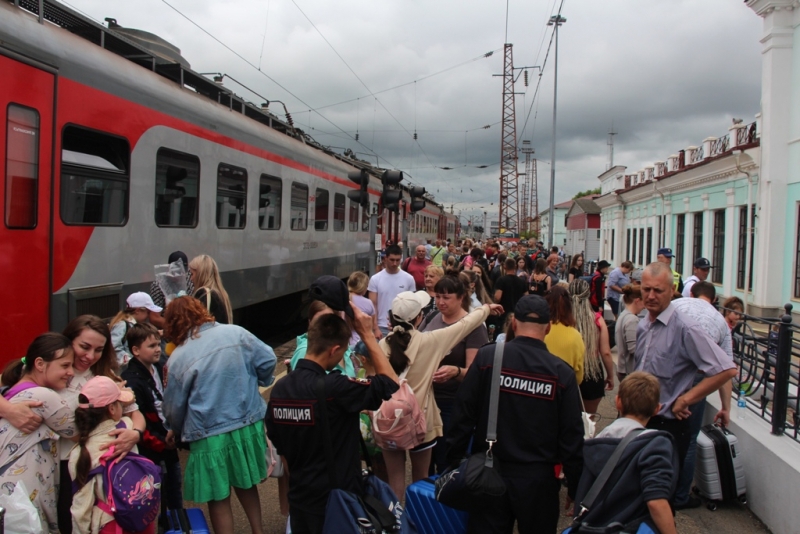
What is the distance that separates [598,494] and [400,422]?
1154 mm

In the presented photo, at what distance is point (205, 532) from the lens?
343cm

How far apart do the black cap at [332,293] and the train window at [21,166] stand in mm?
3096

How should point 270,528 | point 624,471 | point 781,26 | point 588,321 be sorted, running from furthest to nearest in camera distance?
point 781,26
point 588,321
point 270,528
point 624,471

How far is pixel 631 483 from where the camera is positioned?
2.88 metres

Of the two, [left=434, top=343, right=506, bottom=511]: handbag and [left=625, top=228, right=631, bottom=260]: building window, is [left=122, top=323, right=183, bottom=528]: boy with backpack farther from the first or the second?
[left=625, top=228, right=631, bottom=260]: building window

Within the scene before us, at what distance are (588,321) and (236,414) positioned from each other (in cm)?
302

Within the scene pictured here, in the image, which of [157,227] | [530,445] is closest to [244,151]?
[157,227]

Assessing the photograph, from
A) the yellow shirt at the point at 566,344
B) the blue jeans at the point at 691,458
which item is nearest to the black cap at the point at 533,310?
the yellow shirt at the point at 566,344

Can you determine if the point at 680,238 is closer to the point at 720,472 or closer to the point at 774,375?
the point at 774,375

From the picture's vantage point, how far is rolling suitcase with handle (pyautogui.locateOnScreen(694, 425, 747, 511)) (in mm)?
4797

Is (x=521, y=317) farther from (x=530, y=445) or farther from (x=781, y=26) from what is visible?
(x=781, y=26)

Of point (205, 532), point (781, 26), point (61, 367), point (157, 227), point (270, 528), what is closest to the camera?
point (61, 367)

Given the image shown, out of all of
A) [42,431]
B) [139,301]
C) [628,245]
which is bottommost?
[42,431]

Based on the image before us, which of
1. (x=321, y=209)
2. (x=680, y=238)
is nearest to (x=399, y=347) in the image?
(x=321, y=209)
